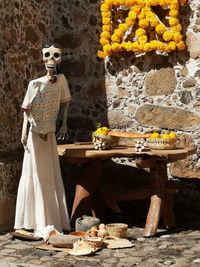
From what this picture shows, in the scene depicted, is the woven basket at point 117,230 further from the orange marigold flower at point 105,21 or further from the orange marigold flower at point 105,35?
the orange marigold flower at point 105,21

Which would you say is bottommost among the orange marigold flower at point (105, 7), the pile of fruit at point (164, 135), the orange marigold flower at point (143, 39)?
A: the pile of fruit at point (164, 135)

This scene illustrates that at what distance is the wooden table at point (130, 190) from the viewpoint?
619 centimetres

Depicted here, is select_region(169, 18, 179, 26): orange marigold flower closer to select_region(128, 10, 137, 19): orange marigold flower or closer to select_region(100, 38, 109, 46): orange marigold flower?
select_region(128, 10, 137, 19): orange marigold flower

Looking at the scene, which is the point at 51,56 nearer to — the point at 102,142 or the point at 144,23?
the point at 102,142

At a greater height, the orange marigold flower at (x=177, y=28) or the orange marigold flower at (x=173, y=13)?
the orange marigold flower at (x=173, y=13)

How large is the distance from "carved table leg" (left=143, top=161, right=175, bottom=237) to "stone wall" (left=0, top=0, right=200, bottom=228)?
2.00ft

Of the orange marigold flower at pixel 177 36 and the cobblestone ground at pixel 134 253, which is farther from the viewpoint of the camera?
the orange marigold flower at pixel 177 36

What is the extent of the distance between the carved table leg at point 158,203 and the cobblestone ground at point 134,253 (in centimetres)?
9

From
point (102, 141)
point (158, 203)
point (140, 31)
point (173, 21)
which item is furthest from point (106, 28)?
point (158, 203)

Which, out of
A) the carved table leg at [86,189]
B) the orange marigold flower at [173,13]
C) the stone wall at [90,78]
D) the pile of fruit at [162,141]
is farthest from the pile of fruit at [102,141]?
the orange marigold flower at [173,13]

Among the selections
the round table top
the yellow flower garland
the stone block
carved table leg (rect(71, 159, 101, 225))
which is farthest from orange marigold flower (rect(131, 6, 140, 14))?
carved table leg (rect(71, 159, 101, 225))

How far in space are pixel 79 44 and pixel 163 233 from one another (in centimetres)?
241

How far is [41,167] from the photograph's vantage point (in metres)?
6.16

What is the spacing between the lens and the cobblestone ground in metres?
5.24
